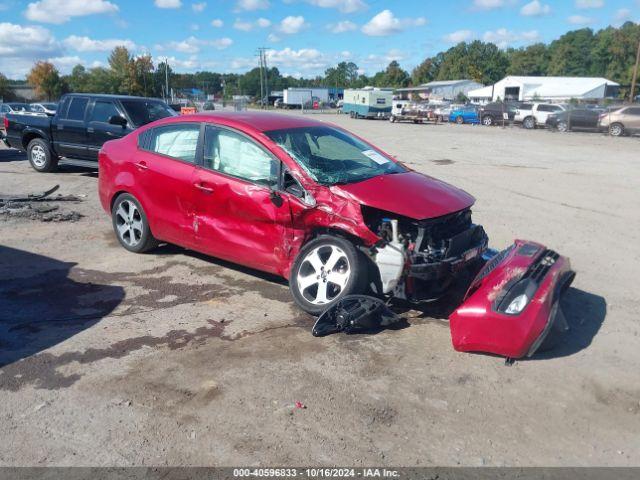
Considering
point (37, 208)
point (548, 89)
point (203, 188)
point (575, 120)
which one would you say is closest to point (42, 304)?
point (203, 188)

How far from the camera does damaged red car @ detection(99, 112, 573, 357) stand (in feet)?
13.8

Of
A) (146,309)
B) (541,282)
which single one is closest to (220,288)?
(146,309)

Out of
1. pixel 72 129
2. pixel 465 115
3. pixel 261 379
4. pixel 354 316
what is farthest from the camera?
pixel 465 115

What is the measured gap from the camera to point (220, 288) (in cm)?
563

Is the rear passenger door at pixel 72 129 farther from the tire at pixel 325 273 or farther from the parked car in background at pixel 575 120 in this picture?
the parked car in background at pixel 575 120

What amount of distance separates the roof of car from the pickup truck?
19.9ft

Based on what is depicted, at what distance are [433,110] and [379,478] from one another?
48506 millimetres

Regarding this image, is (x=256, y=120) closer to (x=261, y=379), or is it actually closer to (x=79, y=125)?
(x=261, y=379)

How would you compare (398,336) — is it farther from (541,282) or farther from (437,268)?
(541,282)

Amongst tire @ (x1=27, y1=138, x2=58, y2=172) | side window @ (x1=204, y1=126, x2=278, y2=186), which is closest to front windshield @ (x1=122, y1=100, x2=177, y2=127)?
tire @ (x1=27, y1=138, x2=58, y2=172)

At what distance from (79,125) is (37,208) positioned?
3.61m

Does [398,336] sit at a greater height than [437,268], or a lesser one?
lesser

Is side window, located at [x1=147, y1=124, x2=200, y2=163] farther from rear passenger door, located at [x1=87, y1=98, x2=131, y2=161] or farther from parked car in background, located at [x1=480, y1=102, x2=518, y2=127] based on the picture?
parked car in background, located at [x1=480, y1=102, x2=518, y2=127]

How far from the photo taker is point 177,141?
5988 mm
